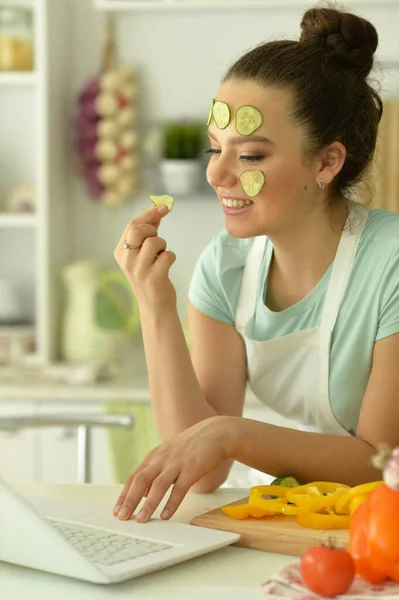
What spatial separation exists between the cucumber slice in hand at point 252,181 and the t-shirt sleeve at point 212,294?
0.24 meters

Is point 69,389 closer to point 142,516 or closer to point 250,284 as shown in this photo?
point 250,284

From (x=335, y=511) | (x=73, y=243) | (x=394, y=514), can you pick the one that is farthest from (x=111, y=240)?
(x=394, y=514)

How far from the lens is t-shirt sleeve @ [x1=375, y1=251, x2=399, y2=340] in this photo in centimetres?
156

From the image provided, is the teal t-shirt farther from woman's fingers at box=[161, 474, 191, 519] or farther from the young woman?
woman's fingers at box=[161, 474, 191, 519]

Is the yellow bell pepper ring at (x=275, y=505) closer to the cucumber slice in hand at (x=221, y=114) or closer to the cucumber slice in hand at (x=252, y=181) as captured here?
the cucumber slice in hand at (x=252, y=181)

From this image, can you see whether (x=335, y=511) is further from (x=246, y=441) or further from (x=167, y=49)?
(x=167, y=49)

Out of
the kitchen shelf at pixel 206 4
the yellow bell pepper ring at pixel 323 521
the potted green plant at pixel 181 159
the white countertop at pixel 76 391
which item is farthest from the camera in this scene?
the potted green plant at pixel 181 159

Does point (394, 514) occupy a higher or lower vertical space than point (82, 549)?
higher

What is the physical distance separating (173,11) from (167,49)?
12 centimetres

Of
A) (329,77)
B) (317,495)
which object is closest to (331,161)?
(329,77)

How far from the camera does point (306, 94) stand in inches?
63.2

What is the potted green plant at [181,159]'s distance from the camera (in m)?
3.09

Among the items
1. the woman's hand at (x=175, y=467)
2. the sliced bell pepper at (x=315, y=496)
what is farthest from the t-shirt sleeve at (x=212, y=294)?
the sliced bell pepper at (x=315, y=496)

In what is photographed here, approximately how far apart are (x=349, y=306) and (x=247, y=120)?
1.12ft
